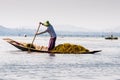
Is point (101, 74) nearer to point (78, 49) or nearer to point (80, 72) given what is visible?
point (80, 72)

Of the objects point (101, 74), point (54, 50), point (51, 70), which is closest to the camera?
point (101, 74)

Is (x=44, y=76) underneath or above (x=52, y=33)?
underneath

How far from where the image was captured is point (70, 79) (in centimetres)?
2069

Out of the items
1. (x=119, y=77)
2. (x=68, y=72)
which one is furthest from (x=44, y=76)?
(x=119, y=77)

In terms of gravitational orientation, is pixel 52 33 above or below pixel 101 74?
above

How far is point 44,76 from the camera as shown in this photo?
71.4 ft

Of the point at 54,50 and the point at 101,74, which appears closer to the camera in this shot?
the point at 101,74

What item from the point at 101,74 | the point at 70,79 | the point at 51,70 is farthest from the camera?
A: the point at 51,70

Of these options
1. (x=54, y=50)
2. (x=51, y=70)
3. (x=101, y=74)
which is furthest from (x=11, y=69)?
(x=54, y=50)

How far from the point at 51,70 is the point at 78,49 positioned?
15.9 m

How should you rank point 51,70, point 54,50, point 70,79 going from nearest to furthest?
point 70,79 < point 51,70 < point 54,50

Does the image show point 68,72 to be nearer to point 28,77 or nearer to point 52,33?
point 28,77

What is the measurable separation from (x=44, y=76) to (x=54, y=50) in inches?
721

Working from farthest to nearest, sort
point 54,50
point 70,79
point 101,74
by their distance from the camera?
point 54,50, point 101,74, point 70,79
